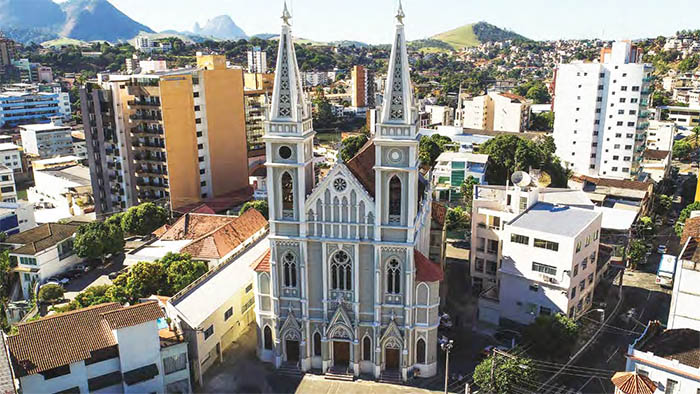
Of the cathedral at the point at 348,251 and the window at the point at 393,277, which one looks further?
the window at the point at 393,277

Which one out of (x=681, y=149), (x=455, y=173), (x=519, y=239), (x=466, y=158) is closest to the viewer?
(x=519, y=239)

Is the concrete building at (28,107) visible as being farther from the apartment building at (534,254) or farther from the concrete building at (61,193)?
the apartment building at (534,254)

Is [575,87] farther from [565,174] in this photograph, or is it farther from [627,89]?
[565,174]

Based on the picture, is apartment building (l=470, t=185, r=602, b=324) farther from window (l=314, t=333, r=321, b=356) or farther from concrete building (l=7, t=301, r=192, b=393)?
concrete building (l=7, t=301, r=192, b=393)

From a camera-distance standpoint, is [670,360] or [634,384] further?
[670,360]

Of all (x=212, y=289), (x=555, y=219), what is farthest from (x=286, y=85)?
(x=555, y=219)

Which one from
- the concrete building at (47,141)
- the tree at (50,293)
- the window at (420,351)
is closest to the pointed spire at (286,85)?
the window at (420,351)

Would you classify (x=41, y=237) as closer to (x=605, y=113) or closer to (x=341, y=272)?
(x=341, y=272)
